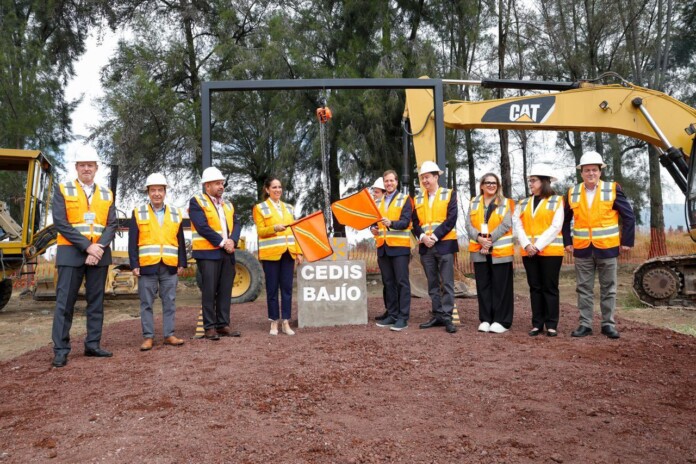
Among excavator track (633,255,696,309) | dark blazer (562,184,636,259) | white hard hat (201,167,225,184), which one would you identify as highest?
white hard hat (201,167,225,184)

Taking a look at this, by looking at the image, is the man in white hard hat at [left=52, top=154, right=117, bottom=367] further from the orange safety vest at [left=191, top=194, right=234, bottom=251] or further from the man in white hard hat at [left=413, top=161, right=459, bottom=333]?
the man in white hard hat at [left=413, top=161, right=459, bottom=333]

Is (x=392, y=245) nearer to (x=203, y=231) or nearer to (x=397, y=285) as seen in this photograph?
(x=397, y=285)

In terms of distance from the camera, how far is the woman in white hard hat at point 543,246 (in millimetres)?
6371

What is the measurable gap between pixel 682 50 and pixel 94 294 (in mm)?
20563

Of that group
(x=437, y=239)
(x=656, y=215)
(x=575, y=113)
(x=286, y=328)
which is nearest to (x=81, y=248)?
(x=286, y=328)

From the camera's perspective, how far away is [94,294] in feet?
19.5

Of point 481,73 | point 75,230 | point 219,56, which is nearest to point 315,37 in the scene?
point 219,56

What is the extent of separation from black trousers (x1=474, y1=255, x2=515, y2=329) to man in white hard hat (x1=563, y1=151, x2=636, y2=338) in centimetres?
73

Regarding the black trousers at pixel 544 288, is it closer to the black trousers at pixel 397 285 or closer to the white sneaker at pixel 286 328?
the black trousers at pixel 397 285

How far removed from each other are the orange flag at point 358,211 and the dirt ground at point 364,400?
4.35ft

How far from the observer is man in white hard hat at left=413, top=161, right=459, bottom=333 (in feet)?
22.3

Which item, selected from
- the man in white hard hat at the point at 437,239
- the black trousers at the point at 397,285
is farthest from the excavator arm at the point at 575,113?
the black trousers at the point at 397,285

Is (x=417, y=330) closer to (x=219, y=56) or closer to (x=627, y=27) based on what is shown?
(x=219, y=56)

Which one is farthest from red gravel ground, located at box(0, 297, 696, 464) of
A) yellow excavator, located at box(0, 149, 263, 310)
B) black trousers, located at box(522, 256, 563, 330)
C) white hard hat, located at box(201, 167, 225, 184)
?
yellow excavator, located at box(0, 149, 263, 310)
